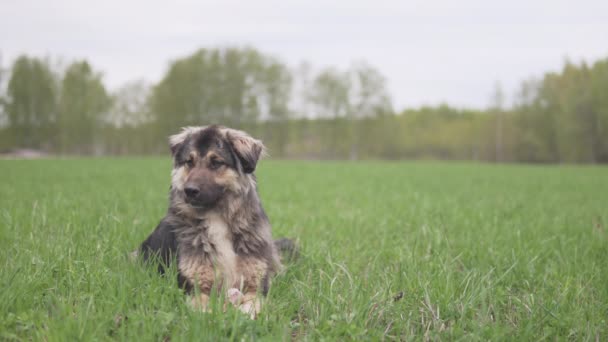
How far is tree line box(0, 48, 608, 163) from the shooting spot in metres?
54.2

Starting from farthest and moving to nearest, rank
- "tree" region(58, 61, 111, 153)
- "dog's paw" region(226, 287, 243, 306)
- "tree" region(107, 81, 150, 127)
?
"tree" region(107, 81, 150, 127), "tree" region(58, 61, 111, 153), "dog's paw" region(226, 287, 243, 306)

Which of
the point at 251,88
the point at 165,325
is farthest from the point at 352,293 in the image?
the point at 251,88

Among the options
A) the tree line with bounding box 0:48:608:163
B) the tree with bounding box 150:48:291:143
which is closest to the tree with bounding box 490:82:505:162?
the tree line with bounding box 0:48:608:163

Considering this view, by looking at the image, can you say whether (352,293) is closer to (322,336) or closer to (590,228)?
(322,336)

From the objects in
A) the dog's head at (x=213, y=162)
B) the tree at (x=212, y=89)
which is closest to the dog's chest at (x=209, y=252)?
the dog's head at (x=213, y=162)

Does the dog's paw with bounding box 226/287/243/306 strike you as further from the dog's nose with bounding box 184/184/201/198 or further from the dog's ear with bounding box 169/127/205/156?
the dog's ear with bounding box 169/127/205/156

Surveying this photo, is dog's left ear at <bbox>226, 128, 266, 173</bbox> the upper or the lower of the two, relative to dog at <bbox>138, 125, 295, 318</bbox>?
upper

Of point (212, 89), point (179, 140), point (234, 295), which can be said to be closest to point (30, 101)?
point (212, 89)

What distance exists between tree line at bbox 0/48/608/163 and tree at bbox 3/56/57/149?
124 millimetres

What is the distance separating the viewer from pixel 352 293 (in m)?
2.90

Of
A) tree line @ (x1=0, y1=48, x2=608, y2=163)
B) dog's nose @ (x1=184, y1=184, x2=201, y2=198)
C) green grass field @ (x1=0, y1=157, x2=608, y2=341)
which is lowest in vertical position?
green grass field @ (x1=0, y1=157, x2=608, y2=341)

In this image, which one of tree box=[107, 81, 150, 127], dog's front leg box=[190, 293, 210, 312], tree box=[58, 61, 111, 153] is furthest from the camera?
tree box=[107, 81, 150, 127]

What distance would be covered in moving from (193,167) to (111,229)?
1.57 metres

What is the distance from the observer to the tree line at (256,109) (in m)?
54.2
